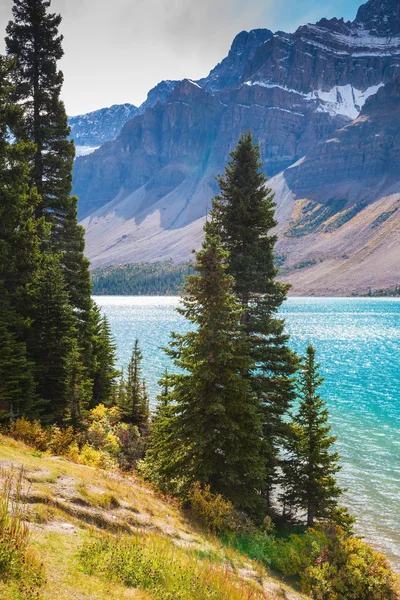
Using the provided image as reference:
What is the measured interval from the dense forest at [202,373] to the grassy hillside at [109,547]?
2.28 metres

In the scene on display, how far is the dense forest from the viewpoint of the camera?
14655 millimetres

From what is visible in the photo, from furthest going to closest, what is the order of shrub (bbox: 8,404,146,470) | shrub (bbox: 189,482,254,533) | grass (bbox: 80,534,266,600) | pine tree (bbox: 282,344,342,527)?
pine tree (bbox: 282,344,342,527) < shrub (bbox: 8,404,146,470) < shrub (bbox: 189,482,254,533) < grass (bbox: 80,534,266,600)

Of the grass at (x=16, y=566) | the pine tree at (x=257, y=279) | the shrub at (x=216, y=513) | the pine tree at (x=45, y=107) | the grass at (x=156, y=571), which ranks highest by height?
the pine tree at (x=45, y=107)

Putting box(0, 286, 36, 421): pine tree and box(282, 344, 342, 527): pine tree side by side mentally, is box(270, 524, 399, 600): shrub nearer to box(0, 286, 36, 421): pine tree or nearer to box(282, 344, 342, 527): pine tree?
box(282, 344, 342, 527): pine tree

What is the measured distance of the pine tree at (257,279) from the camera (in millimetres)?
20094

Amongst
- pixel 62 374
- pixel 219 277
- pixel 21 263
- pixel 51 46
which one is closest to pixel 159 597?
pixel 219 277

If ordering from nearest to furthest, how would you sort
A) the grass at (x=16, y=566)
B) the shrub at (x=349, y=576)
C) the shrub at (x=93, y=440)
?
the grass at (x=16, y=566), the shrub at (x=349, y=576), the shrub at (x=93, y=440)

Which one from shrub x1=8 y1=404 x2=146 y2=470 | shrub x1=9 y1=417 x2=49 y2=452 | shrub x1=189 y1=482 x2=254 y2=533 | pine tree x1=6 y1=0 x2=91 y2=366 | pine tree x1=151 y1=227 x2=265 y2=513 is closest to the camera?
shrub x1=189 y1=482 x2=254 y2=533

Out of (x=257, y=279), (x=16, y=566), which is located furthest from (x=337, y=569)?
(x=257, y=279)

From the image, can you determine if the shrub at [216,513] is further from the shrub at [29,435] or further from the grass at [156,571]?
the shrub at [29,435]

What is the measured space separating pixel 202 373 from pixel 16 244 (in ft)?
37.0

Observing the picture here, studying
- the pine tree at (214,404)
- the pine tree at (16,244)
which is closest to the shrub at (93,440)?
the pine tree at (16,244)

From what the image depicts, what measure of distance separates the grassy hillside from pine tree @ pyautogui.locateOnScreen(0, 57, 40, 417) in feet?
15.8

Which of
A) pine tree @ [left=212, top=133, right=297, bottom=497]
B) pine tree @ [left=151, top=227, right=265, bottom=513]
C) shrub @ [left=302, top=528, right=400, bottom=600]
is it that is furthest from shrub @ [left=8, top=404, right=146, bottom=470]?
shrub @ [left=302, top=528, right=400, bottom=600]
